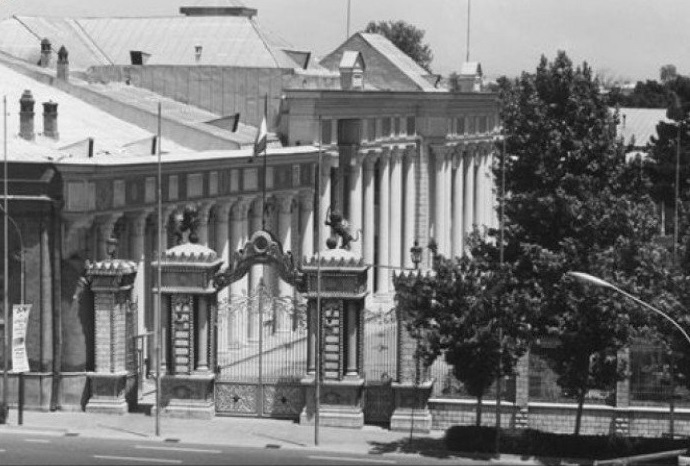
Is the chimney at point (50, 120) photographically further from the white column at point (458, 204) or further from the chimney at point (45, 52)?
the white column at point (458, 204)

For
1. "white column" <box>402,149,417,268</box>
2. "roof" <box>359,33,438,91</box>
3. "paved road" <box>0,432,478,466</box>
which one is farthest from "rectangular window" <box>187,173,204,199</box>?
"roof" <box>359,33,438,91</box>

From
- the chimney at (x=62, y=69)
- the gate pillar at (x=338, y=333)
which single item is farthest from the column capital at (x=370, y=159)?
the gate pillar at (x=338, y=333)

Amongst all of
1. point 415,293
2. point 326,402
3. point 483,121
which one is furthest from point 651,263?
point 483,121

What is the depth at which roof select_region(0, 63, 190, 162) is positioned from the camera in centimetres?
5797

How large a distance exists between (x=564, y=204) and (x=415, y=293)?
844cm

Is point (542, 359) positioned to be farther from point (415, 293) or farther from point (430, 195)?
point (430, 195)

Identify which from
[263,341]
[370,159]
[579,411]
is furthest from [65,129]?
[370,159]

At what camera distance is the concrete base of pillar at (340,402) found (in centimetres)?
5106

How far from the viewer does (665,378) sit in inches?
1905

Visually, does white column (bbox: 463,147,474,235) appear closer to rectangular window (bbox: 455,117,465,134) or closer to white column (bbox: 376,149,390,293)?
rectangular window (bbox: 455,117,465,134)

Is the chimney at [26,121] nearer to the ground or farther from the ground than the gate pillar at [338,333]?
farther from the ground

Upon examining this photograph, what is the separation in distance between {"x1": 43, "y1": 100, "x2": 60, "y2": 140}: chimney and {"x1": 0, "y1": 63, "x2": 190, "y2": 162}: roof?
0.92 feet

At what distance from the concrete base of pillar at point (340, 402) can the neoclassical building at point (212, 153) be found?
5989 mm

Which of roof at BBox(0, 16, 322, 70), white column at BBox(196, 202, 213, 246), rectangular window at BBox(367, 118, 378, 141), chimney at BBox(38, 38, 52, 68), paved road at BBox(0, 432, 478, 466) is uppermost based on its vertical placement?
roof at BBox(0, 16, 322, 70)
